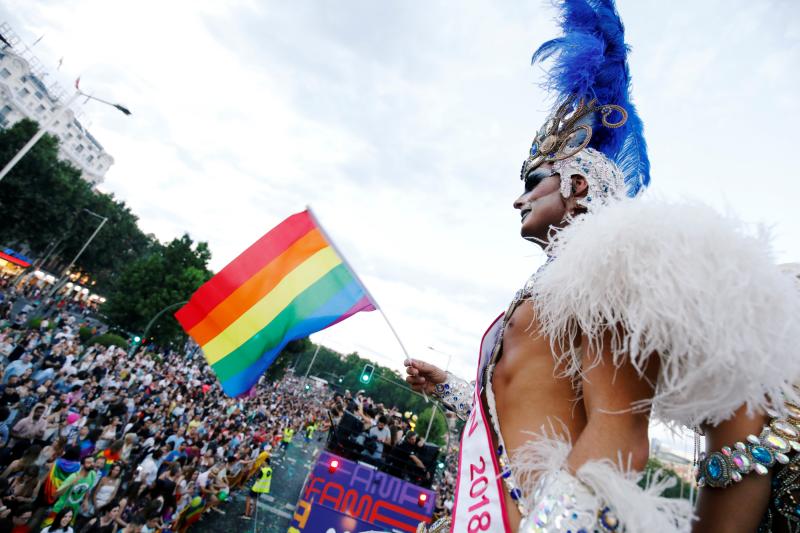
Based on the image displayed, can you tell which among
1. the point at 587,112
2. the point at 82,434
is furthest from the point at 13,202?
the point at 587,112

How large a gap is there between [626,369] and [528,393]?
47cm

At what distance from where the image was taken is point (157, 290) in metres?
41.5

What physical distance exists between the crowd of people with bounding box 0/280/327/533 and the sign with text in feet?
10.7

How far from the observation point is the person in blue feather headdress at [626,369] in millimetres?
917

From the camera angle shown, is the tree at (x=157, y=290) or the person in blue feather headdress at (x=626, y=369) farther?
the tree at (x=157, y=290)

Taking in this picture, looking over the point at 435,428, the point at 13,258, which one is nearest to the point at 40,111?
the point at 13,258

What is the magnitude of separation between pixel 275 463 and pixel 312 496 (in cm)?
1893

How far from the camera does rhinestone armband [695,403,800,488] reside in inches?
42.6

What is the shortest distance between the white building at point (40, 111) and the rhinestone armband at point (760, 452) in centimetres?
5894

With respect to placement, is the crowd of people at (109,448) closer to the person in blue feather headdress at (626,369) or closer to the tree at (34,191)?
the person in blue feather headdress at (626,369)

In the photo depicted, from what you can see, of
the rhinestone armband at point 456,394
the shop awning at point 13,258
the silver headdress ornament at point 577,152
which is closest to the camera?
the silver headdress ornament at point 577,152

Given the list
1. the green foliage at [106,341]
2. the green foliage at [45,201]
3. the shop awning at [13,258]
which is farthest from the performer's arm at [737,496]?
the shop awning at [13,258]

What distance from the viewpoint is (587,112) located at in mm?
2240

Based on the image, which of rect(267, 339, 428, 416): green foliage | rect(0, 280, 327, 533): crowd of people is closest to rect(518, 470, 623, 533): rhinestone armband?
rect(0, 280, 327, 533): crowd of people
